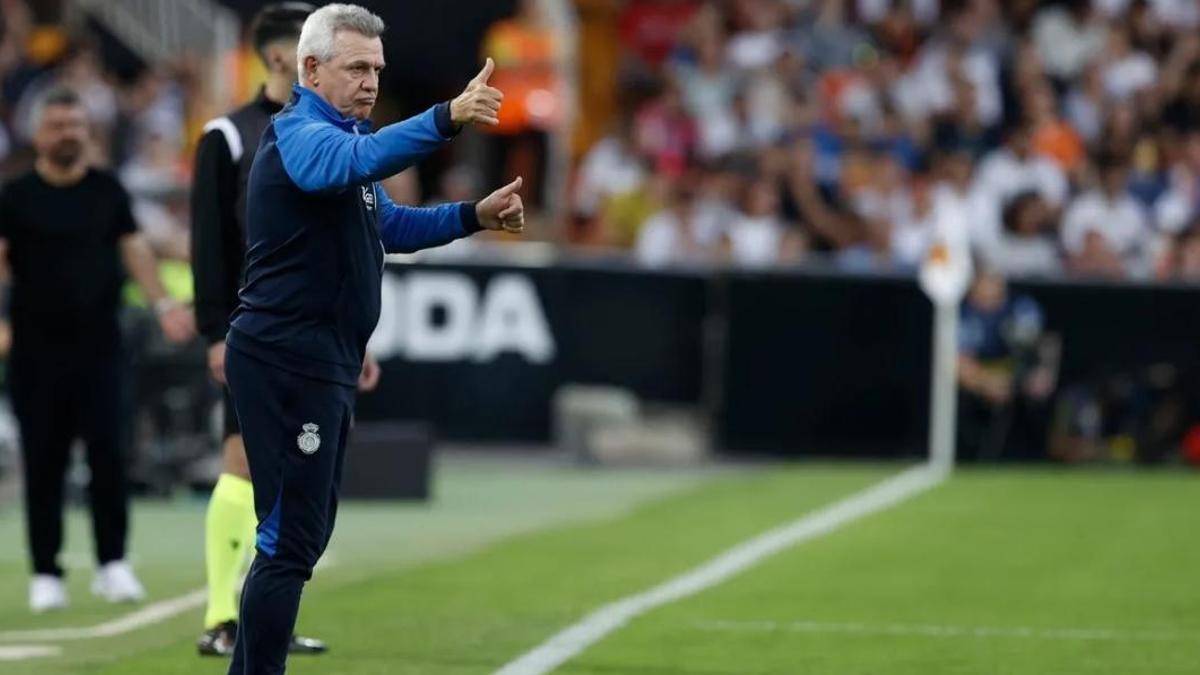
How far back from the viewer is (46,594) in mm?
10852

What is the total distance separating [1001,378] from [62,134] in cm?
1028

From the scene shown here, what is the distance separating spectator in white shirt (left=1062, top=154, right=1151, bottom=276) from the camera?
21625 millimetres

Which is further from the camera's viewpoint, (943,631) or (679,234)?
(679,234)

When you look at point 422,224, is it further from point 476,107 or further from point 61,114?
point 61,114

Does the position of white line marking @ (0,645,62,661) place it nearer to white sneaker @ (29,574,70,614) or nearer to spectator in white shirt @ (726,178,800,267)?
white sneaker @ (29,574,70,614)

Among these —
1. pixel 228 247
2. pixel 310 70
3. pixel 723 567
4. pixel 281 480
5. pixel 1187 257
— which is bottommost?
pixel 723 567

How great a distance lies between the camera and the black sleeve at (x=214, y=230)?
9.11 m

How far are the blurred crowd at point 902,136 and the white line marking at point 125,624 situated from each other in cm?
1037

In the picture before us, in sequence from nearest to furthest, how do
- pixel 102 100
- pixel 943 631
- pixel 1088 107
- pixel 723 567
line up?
pixel 943 631 < pixel 723 567 < pixel 1088 107 < pixel 102 100

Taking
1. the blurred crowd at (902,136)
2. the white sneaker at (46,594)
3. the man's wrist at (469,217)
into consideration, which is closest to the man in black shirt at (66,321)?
the white sneaker at (46,594)

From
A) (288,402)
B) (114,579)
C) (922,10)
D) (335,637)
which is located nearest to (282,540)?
(288,402)

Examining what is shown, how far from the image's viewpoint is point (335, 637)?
959cm

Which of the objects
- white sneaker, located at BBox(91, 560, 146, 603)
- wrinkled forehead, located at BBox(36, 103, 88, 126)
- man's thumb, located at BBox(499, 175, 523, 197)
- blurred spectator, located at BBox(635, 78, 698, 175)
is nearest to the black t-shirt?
wrinkled forehead, located at BBox(36, 103, 88, 126)

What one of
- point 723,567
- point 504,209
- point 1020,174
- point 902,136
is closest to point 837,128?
point 902,136
